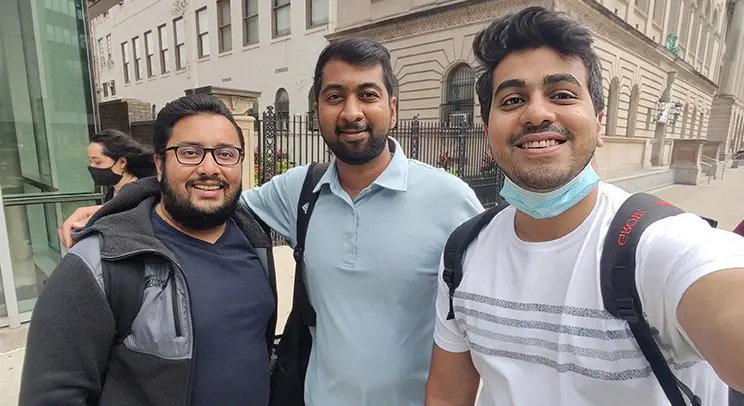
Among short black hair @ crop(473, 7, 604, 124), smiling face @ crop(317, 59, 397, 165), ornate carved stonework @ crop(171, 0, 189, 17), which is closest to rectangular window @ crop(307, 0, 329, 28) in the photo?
ornate carved stonework @ crop(171, 0, 189, 17)

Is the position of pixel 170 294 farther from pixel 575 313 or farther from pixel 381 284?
pixel 575 313

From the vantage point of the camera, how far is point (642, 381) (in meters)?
0.99

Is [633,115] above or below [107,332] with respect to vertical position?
above

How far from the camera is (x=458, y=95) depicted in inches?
553

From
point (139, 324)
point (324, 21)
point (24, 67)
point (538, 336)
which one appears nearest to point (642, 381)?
point (538, 336)

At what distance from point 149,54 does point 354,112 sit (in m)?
31.4

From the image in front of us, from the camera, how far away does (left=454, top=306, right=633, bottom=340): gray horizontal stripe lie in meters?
1.01

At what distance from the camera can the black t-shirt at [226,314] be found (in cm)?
152

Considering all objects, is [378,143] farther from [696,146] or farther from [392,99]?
[696,146]

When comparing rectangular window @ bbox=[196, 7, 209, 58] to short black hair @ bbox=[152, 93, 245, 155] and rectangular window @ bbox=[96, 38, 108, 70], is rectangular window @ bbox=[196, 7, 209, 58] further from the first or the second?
short black hair @ bbox=[152, 93, 245, 155]

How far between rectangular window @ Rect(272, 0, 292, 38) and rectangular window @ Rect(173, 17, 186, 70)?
8.21 meters

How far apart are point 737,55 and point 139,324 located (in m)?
52.3

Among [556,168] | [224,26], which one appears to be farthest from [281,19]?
[556,168]

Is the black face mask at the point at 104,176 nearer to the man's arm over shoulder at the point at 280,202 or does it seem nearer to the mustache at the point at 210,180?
the man's arm over shoulder at the point at 280,202
